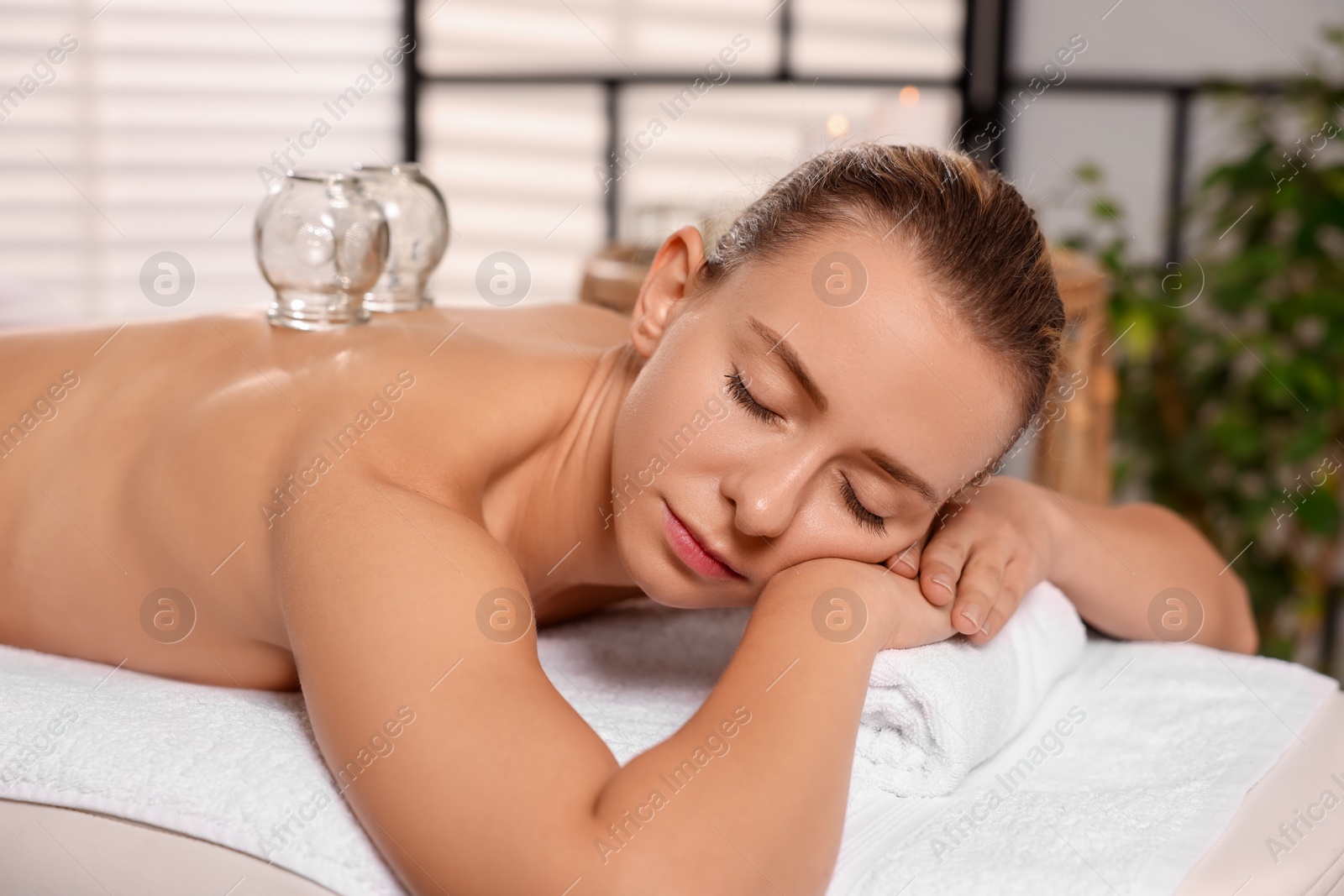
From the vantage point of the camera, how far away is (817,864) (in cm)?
71

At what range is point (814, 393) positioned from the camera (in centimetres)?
84

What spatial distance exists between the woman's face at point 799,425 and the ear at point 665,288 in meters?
0.07

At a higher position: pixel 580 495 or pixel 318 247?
pixel 318 247

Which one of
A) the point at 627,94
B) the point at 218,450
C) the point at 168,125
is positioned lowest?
the point at 218,450

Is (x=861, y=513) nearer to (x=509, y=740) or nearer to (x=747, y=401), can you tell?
(x=747, y=401)

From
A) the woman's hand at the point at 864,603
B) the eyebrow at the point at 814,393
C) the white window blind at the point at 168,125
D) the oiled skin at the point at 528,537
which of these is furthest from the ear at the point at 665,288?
the white window blind at the point at 168,125

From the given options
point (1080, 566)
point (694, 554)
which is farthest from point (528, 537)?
point (1080, 566)

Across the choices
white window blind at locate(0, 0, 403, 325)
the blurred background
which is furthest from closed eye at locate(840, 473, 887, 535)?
white window blind at locate(0, 0, 403, 325)

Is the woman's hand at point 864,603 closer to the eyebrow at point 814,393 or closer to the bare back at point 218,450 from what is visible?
the eyebrow at point 814,393

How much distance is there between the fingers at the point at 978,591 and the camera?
37.0 inches

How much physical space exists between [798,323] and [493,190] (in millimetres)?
2853

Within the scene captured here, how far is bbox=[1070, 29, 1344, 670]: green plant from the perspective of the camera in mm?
2416

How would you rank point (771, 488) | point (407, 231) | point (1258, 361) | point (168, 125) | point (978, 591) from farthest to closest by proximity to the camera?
point (168, 125)
point (1258, 361)
point (407, 231)
point (978, 591)
point (771, 488)

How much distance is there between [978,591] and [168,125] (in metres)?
3.07
